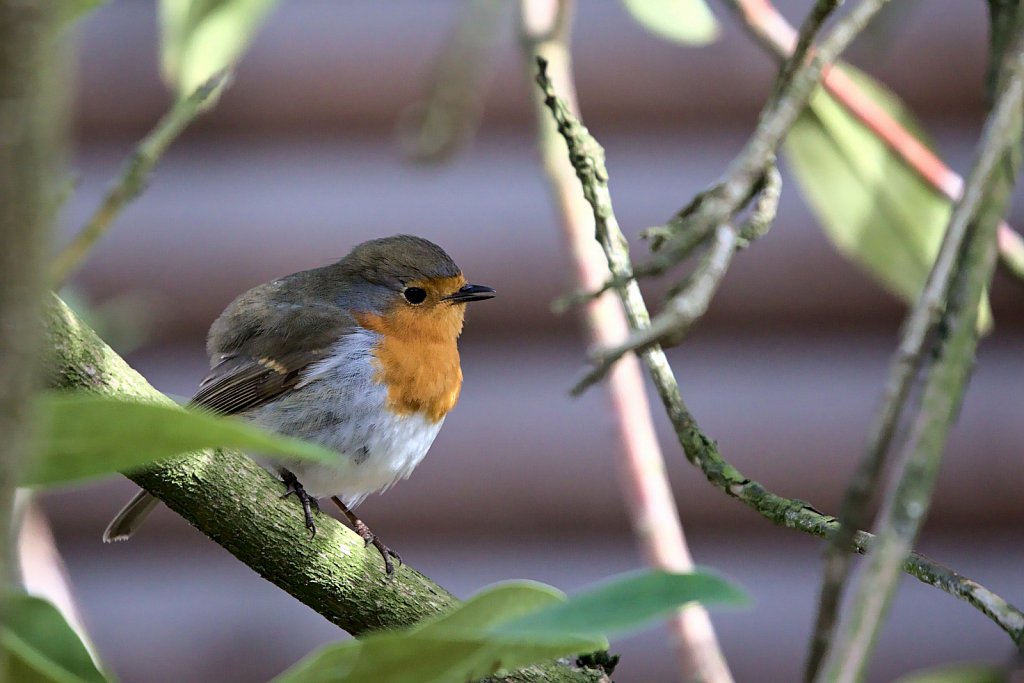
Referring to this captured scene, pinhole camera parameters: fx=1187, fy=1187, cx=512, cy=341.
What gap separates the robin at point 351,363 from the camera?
152 cm

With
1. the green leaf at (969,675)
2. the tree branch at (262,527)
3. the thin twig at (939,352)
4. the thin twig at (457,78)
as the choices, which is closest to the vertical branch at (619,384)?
the thin twig at (457,78)

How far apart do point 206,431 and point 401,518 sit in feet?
7.68

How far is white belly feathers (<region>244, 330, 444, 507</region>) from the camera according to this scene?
1.51 meters

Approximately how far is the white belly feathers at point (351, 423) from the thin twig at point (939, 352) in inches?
40.6

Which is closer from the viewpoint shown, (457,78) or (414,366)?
(457,78)

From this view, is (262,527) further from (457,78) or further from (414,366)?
(414,366)

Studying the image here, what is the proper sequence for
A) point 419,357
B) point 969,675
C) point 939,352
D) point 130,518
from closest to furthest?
point 939,352 → point 969,675 → point 130,518 → point 419,357

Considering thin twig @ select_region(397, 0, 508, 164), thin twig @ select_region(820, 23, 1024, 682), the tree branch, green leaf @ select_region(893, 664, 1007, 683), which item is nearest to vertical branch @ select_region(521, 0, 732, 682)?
thin twig @ select_region(397, 0, 508, 164)

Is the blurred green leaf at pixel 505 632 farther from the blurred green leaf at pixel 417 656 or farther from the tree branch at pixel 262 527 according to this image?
the tree branch at pixel 262 527

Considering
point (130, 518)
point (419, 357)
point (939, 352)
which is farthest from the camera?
point (419, 357)

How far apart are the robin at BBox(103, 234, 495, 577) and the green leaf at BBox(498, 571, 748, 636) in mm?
1101

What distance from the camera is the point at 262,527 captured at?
79cm

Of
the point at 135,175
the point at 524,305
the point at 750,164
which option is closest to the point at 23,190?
the point at 750,164

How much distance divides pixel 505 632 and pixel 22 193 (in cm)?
19
